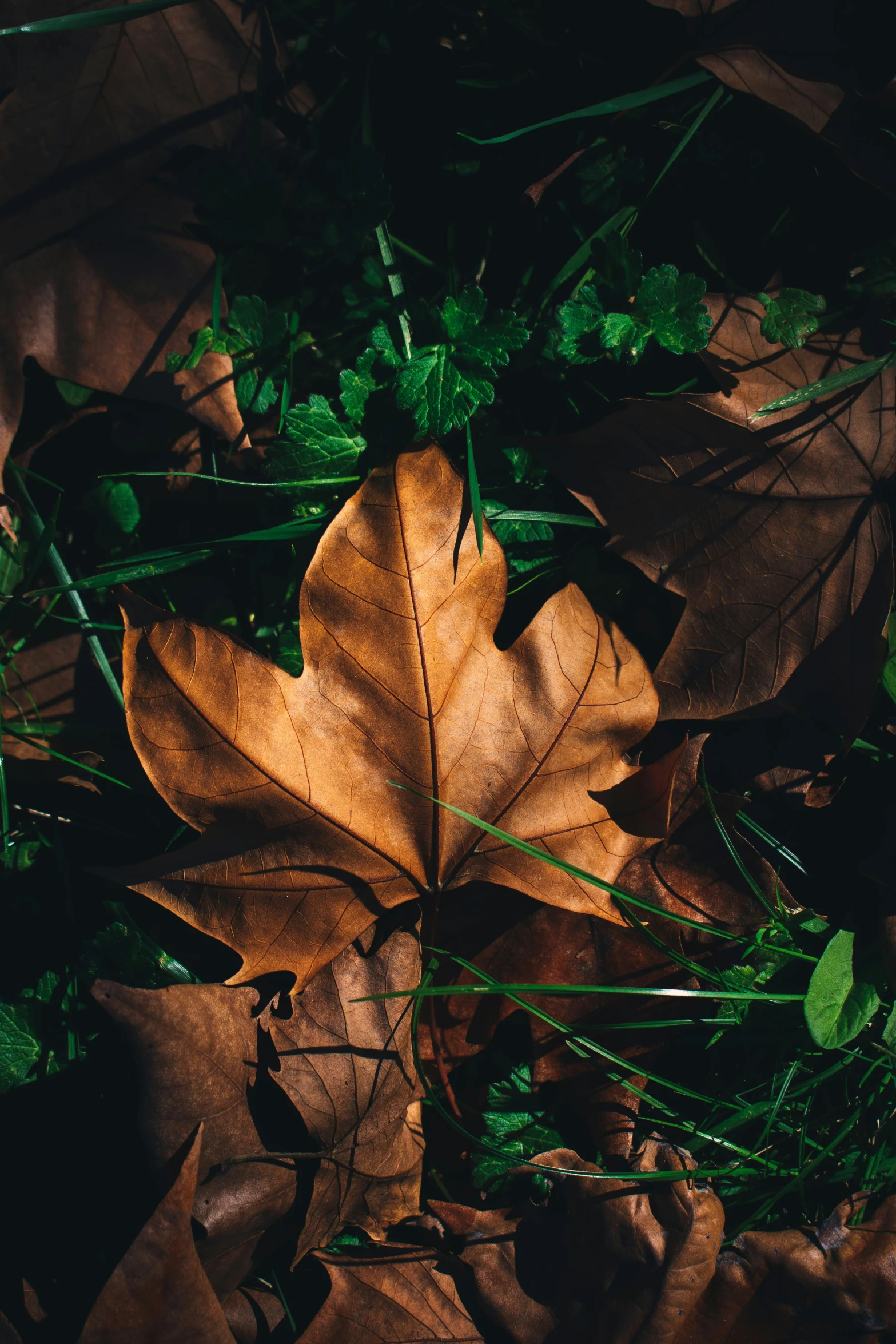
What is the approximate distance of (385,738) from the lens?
1.65m

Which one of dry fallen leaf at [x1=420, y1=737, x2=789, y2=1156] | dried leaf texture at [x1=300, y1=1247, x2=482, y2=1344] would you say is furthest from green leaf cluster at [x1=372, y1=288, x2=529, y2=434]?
dried leaf texture at [x1=300, y1=1247, x2=482, y2=1344]

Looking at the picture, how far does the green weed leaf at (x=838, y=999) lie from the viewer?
1831 millimetres

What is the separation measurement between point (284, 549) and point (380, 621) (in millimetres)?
635

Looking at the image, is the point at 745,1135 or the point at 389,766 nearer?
the point at 389,766

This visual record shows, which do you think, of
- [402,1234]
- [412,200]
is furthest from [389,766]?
[412,200]

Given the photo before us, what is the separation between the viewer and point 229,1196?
1794 mm

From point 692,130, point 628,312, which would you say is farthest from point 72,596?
point 692,130

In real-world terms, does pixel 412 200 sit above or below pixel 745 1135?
above

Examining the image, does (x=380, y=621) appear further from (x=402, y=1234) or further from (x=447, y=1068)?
(x=402, y=1234)

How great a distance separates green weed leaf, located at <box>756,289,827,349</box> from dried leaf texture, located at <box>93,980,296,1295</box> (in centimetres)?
199

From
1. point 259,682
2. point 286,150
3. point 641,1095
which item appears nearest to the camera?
point 259,682

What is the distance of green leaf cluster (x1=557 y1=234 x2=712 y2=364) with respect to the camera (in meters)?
1.86

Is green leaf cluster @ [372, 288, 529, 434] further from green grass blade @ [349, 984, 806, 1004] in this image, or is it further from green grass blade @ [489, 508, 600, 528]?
green grass blade @ [349, 984, 806, 1004]

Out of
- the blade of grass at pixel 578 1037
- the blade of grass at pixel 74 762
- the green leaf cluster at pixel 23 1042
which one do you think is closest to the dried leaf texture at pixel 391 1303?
the blade of grass at pixel 578 1037
